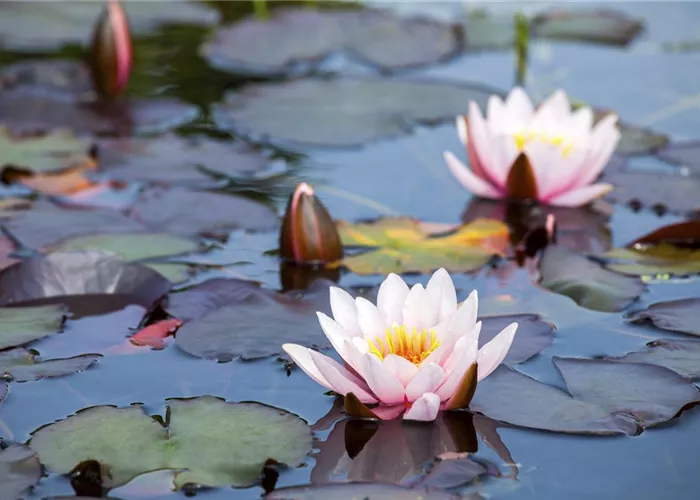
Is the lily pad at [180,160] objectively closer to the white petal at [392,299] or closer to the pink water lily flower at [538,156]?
the pink water lily flower at [538,156]

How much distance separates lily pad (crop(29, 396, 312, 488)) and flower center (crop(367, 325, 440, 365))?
0.21 metres

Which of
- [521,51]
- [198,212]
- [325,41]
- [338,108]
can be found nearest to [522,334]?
[198,212]

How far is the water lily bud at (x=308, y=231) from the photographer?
8.70 feet

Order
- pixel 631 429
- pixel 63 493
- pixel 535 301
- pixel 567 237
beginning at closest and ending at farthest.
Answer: pixel 63 493
pixel 631 429
pixel 535 301
pixel 567 237

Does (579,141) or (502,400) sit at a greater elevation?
(579,141)

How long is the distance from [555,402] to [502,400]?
0.10m

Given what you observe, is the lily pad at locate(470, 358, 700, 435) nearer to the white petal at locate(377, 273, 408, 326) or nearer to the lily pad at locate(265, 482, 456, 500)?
the white petal at locate(377, 273, 408, 326)

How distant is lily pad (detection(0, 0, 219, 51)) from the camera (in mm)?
4723

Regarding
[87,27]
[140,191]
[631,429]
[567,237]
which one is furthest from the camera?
[87,27]

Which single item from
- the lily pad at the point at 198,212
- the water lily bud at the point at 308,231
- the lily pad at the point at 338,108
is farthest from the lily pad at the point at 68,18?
the water lily bud at the point at 308,231

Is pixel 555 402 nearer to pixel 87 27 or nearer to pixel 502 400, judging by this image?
pixel 502 400

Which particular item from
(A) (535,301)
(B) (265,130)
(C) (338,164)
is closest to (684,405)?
(A) (535,301)

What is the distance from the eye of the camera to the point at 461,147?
12.0 ft

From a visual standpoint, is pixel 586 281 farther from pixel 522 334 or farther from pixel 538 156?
pixel 538 156
